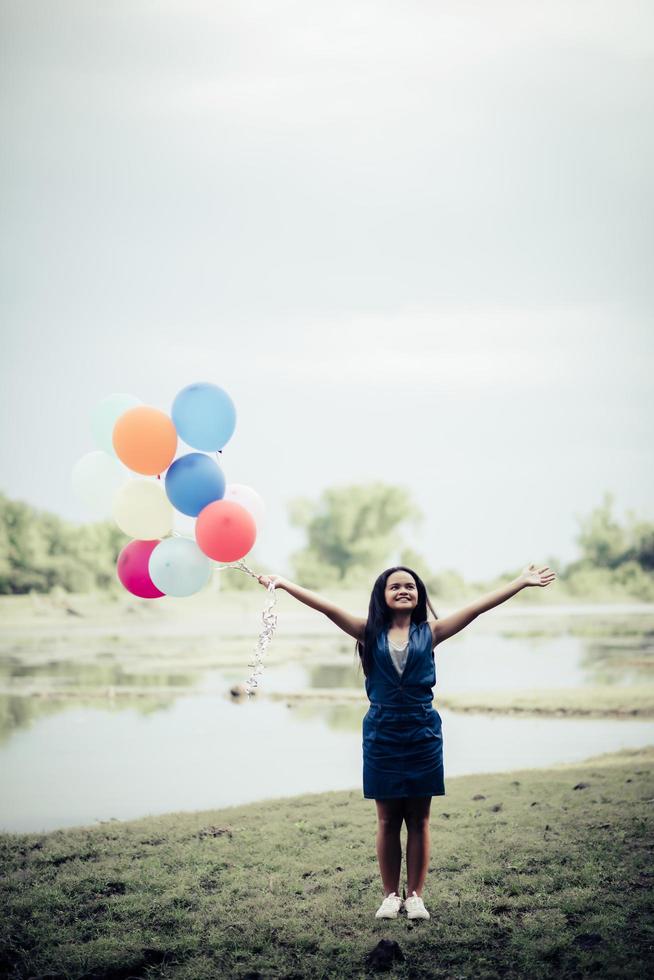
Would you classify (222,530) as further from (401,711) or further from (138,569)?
(401,711)

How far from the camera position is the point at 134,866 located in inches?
214

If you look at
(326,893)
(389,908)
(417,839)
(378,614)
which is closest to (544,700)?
(326,893)

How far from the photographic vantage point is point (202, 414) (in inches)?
197

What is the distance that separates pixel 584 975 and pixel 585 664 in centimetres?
1532

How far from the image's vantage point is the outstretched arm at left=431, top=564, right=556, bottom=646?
14.0 ft

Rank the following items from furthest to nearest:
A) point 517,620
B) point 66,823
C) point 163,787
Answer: point 517,620 < point 163,787 < point 66,823

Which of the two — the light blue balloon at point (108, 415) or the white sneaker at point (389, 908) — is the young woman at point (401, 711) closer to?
the white sneaker at point (389, 908)

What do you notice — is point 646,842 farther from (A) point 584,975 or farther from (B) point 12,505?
(B) point 12,505

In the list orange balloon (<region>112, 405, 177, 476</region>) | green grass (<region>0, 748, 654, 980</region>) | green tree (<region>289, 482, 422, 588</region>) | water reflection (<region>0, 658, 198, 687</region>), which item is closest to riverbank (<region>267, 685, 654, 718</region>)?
water reflection (<region>0, 658, 198, 687</region>)

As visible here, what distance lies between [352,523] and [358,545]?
5.26ft

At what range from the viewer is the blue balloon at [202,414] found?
4.98m

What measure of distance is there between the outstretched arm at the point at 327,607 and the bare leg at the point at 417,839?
746 millimetres

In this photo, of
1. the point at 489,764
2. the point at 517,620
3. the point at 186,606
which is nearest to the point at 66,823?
the point at 489,764

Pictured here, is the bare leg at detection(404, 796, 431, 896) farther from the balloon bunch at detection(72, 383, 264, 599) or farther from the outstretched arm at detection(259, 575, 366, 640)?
the balloon bunch at detection(72, 383, 264, 599)
